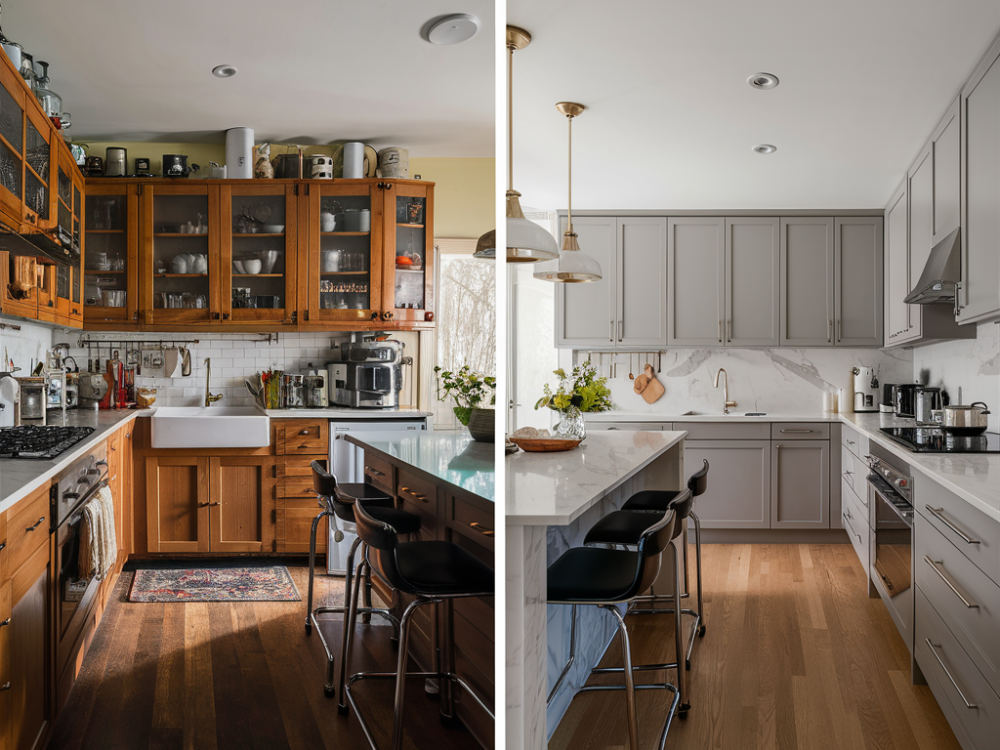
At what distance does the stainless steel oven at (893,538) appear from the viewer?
2.37 metres

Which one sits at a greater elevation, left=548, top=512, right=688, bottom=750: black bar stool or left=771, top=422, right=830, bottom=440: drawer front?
left=771, top=422, right=830, bottom=440: drawer front

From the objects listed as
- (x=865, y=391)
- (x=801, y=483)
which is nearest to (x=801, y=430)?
(x=801, y=483)

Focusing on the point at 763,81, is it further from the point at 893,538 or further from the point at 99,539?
the point at 99,539

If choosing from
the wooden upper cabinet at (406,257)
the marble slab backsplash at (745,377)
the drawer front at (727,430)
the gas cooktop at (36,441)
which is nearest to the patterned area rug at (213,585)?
the gas cooktop at (36,441)

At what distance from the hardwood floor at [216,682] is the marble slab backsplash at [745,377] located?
4214 millimetres

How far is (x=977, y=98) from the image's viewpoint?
2.30 meters

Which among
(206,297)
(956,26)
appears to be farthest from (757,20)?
(206,297)

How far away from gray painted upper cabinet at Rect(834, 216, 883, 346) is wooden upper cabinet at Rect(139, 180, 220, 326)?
4369 millimetres

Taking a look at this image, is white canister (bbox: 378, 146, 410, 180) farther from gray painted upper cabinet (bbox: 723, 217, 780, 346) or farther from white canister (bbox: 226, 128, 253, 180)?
gray painted upper cabinet (bbox: 723, 217, 780, 346)

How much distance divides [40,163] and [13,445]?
16cm

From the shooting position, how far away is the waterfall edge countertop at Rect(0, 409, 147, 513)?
1.23ft

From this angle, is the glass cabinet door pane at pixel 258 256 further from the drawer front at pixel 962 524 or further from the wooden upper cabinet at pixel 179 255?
the drawer front at pixel 962 524

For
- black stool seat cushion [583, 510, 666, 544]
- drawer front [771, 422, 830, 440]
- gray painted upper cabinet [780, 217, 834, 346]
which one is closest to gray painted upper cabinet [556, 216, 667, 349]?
gray painted upper cabinet [780, 217, 834, 346]

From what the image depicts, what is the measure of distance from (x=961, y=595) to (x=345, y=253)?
1.91 meters
